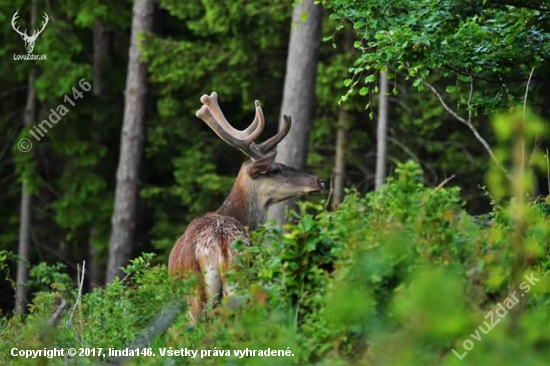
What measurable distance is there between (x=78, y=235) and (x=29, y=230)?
6.35ft

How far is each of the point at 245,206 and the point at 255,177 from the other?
375 mm

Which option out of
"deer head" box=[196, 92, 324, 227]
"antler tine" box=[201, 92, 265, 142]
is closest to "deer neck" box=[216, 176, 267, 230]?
"deer head" box=[196, 92, 324, 227]

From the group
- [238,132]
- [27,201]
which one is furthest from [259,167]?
[27,201]

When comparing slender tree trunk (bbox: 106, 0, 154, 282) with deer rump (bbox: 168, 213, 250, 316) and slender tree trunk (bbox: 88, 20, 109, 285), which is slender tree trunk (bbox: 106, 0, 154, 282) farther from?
deer rump (bbox: 168, 213, 250, 316)

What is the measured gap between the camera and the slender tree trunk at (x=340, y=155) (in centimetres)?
2064

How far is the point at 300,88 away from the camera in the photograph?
16156 mm

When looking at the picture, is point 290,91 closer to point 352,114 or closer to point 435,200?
point 352,114

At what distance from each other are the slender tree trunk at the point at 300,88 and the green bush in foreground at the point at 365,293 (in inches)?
350

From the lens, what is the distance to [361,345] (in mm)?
5965

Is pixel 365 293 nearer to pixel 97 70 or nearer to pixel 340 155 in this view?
pixel 340 155

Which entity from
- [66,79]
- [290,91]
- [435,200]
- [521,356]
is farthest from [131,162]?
[521,356]
